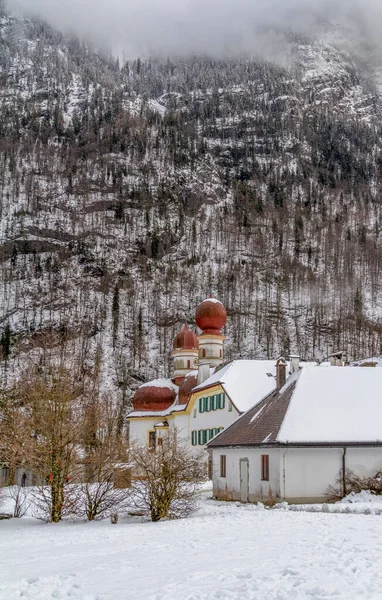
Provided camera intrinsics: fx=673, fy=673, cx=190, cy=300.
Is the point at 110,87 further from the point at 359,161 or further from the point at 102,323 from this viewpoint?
the point at 102,323

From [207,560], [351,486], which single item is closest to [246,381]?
[351,486]

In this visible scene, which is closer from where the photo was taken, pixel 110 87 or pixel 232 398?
pixel 232 398

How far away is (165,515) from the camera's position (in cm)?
2205

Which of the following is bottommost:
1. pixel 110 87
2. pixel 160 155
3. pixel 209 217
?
pixel 209 217

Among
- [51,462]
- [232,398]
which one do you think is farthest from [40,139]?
[51,462]

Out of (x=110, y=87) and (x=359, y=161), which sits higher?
(x=110, y=87)

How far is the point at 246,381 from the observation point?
41.6 m

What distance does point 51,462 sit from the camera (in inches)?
931

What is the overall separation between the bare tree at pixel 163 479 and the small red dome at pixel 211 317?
32.8 meters

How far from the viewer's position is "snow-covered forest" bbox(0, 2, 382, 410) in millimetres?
113188

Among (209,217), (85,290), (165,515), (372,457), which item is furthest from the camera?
(209,217)

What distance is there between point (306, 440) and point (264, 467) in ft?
7.78

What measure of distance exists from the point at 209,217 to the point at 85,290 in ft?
118

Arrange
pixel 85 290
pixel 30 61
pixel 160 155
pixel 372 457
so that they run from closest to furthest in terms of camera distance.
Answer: pixel 372 457
pixel 85 290
pixel 160 155
pixel 30 61
